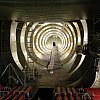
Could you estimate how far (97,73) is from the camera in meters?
9.31

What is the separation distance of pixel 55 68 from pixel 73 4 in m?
9.09

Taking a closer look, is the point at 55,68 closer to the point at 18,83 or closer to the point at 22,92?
the point at 18,83

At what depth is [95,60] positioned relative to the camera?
9211mm

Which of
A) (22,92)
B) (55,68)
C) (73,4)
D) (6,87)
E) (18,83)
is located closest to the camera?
(73,4)

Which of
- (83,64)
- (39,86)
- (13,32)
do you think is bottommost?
(39,86)

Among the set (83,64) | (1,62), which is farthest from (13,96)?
(83,64)

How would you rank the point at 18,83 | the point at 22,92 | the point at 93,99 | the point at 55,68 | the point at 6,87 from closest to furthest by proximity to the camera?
1. the point at 93,99
2. the point at 22,92
3. the point at 6,87
4. the point at 18,83
5. the point at 55,68

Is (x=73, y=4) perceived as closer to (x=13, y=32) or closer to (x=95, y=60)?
(x=95, y=60)

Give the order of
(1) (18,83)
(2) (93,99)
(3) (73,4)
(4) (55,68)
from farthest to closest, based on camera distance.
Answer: (4) (55,68), (1) (18,83), (2) (93,99), (3) (73,4)

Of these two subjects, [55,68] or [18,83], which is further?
[55,68]

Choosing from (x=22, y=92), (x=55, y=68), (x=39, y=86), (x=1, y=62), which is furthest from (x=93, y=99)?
(x=55, y=68)

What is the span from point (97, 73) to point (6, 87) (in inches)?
105

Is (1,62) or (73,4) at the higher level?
(73,4)

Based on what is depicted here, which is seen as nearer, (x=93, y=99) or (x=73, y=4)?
(x=73, y=4)
